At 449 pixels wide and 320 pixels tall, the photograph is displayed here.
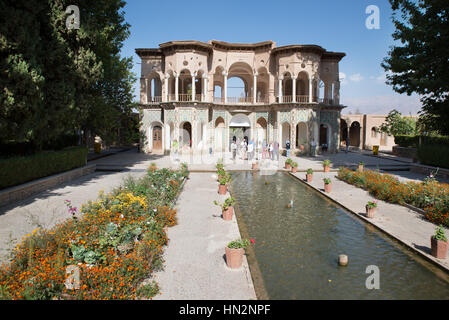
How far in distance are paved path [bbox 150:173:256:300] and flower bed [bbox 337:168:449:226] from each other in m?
6.47

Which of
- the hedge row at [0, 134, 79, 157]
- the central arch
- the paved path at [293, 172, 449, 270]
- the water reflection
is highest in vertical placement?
the central arch

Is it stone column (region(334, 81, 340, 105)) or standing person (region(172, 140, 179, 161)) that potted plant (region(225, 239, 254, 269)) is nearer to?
standing person (region(172, 140, 179, 161))

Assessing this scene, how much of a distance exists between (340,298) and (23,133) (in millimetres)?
12176

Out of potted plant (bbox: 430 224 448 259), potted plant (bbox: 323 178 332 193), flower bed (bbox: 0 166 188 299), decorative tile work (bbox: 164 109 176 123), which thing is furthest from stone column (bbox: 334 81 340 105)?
flower bed (bbox: 0 166 188 299)

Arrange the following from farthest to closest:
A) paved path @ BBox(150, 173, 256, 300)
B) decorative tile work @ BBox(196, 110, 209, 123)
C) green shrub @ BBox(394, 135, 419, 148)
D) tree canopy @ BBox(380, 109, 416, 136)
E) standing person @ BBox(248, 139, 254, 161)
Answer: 1. tree canopy @ BBox(380, 109, 416, 136)
2. green shrub @ BBox(394, 135, 419, 148)
3. decorative tile work @ BBox(196, 110, 209, 123)
4. standing person @ BBox(248, 139, 254, 161)
5. paved path @ BBox(150, 173, 256, 300)

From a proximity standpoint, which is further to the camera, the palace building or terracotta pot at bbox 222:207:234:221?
the palace building

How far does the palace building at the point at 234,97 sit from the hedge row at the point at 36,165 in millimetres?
12888

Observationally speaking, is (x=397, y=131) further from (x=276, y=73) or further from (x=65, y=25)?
(x=65, y=25)

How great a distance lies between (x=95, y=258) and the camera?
5.55m

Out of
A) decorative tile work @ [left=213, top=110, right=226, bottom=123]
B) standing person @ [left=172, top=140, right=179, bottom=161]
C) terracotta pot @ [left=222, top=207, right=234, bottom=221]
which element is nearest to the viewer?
terracotta pot @ [left=222, top=207, right=234, bottom=221]

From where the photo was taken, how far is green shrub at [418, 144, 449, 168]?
1784 centimetres

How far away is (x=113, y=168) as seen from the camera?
2025 cm

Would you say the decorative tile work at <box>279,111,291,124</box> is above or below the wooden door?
above

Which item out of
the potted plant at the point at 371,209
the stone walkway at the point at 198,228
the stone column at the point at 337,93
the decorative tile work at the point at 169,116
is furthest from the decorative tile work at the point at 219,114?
the potted plant at the point at 371,209
